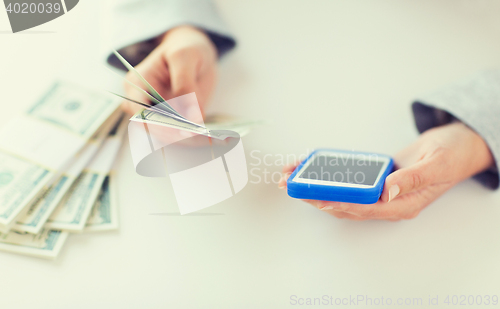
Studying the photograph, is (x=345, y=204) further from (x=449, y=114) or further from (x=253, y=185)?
(x=449, y=114)

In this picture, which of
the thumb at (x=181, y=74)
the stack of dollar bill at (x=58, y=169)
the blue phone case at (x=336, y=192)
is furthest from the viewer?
the thumb at (x=181, y=74)

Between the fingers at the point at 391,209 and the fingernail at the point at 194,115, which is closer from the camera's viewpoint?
the fingers at the point at 391,209

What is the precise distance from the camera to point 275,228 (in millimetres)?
574

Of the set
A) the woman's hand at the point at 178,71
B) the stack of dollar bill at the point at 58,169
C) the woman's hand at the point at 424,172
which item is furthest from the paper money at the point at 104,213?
the woman's hand at the point at 424,172

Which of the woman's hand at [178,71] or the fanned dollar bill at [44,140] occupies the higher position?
the woman's hand at [178,71]

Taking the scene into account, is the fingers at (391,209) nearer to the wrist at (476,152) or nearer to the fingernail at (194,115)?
the wrist at (476,152)

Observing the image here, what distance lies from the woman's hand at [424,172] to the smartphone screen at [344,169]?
0.03m

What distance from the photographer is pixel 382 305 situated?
0.48m

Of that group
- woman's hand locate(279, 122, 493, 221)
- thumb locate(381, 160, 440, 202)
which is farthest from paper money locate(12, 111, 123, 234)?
thumb locate(381, 160, 440, 202)

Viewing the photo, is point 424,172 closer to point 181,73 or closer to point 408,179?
point 408,179

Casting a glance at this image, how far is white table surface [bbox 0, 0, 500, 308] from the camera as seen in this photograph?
1.64 ft

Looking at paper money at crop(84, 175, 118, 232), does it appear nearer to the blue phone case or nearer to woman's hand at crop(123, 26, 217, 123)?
woman's hand at crop(123, 26, 217, 123)

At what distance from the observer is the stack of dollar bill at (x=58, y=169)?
57cm

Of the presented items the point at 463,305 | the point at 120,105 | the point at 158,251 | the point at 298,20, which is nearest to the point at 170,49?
the point at 120,105
